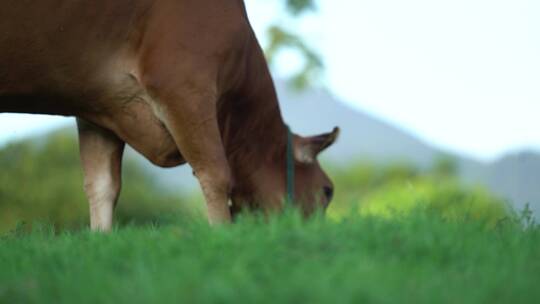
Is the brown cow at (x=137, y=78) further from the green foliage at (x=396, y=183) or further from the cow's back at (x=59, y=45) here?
the green foliage at (x=396, y=183)

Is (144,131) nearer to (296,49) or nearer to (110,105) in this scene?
(110,105)

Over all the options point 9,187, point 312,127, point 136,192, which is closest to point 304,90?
point 136,192

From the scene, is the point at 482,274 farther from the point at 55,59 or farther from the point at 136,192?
Answer: the point at 136,192

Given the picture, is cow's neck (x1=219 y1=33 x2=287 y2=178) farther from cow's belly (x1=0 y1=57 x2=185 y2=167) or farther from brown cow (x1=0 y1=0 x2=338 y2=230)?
cow's belly (x1=0 y1=57 x2=185 y2=167)

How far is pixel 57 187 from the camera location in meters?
19.8

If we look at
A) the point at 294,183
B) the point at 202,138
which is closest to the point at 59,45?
the point at 202,138

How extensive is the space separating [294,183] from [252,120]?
61cm

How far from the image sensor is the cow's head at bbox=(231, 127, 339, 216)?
778cm

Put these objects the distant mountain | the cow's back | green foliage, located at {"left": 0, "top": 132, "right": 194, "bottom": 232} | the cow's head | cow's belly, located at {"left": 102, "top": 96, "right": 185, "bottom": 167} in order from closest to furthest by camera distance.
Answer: the cow's back, cow's belly, located at {"left": 102, "top": 96, "right": 185, "bottom": 167}, the cow's head, green foliage, located at {"left": 0, "top": 132, "right": 194, "bottom": 232}, the distant mountain

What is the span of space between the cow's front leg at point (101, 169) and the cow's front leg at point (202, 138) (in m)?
0.82

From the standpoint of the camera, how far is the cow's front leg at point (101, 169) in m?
7.45

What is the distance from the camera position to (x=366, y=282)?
12.9 feet

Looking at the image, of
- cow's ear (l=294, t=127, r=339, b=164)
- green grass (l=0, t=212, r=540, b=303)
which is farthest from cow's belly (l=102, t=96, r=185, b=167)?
green grass (l=0, t=212, r=540, b=303)

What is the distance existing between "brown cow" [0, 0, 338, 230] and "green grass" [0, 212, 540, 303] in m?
1.21
